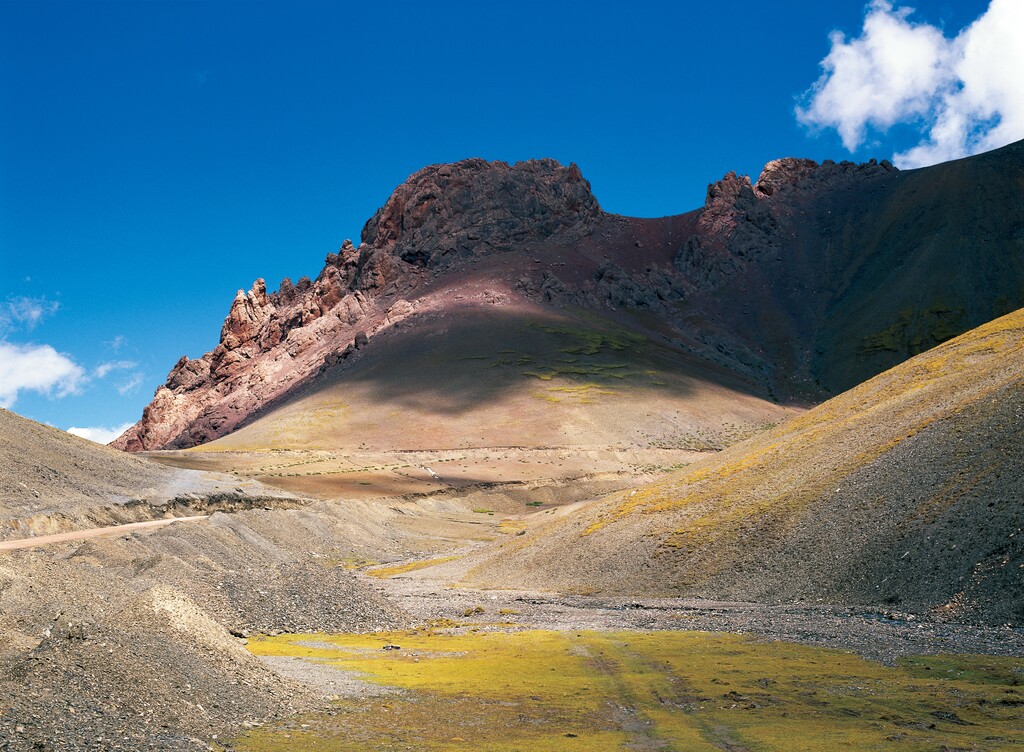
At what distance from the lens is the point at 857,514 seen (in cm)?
4047

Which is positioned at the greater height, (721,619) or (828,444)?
(828,444)

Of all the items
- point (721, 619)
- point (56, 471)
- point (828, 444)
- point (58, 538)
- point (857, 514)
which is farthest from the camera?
point (56, 471)

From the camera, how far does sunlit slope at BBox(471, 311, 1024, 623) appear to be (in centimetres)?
3475

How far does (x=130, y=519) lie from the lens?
60375 mm

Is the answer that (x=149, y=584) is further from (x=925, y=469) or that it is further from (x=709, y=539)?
(x=925, y=469)

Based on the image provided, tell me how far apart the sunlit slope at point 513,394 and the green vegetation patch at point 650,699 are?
106 metres

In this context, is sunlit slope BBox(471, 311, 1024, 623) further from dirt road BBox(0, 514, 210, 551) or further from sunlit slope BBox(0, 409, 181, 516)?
sunlit slope BBox(0, 409, 181, 516)

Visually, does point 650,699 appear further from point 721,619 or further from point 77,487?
point 77,487

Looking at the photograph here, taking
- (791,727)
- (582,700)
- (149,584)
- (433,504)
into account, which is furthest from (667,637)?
(433,504)

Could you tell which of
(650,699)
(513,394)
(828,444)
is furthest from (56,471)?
(513,394)

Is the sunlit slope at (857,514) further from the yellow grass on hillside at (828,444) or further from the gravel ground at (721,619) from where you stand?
the gravel ground at (721,619)

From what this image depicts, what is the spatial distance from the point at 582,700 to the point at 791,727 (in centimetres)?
533

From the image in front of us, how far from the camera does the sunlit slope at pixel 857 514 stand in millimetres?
34750

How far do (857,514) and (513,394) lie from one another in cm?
11860
